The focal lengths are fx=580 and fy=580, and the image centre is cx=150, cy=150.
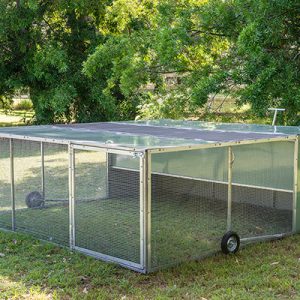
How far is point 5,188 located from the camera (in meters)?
8.12

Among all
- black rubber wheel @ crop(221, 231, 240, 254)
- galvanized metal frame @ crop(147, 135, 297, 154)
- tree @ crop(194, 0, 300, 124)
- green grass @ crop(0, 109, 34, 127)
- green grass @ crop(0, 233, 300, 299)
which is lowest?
green grass @ crop(0, 233, 300, 299)

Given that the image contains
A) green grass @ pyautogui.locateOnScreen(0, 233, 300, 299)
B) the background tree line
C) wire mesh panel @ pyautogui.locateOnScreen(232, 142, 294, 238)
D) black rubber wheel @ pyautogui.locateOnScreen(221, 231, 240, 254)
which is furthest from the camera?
the background tree line

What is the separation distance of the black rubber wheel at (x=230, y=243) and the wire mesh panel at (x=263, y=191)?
40 centimetres

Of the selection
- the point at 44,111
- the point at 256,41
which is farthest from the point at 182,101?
the point at 44,111

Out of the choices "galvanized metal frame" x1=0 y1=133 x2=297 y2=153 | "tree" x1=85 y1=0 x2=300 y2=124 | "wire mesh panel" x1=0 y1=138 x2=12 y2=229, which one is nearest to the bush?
"tree" x1=85 y1=0 x2=300 y2=124

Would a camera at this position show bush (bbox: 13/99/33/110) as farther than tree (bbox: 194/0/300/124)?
Yes

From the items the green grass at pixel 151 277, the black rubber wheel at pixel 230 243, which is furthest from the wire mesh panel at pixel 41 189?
the black rubber wheel at pixel 230 243

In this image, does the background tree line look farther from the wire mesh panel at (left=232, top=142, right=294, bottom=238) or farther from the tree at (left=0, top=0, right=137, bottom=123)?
the wire mesh panel at (left=232, top=142, right=294, bottom=238)

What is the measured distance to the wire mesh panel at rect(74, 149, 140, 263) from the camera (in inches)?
244

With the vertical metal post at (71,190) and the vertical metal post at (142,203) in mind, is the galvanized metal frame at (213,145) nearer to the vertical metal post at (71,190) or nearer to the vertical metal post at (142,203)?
the vertical metal post at (142,203)

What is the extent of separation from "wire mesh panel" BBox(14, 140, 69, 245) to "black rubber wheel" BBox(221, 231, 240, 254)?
1.93 meters

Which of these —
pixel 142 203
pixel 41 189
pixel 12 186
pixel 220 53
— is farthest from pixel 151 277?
pixel 220 53

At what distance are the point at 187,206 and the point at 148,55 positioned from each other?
330 inches

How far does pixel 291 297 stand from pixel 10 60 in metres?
16.6
